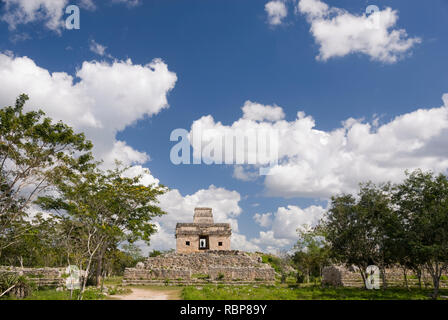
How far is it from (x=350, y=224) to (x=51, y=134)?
21.6m

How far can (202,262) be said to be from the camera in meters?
31.8

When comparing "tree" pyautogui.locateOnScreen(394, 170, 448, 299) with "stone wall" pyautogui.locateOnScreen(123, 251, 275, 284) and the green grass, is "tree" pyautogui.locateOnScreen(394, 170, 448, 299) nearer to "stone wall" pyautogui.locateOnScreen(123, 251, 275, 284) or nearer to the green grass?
the green grass

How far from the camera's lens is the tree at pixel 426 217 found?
1705cm

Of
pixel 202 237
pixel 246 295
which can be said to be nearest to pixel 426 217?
pixel 246 295

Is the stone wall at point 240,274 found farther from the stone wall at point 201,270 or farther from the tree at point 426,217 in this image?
the tree at point 426,217

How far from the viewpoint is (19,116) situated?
48.3ft

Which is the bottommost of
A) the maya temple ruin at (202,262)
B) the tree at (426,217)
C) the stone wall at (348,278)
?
the stone wall at (348,278)

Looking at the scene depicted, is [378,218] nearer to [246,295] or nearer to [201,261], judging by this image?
[246,295]

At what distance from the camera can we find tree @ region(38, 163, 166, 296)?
59.1 ft

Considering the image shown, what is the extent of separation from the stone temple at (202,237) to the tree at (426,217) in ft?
72.5

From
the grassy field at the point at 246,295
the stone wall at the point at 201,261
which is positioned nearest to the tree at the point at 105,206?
Answer: the grassy field at the point at 246,295

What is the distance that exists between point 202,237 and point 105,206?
21.5 m
